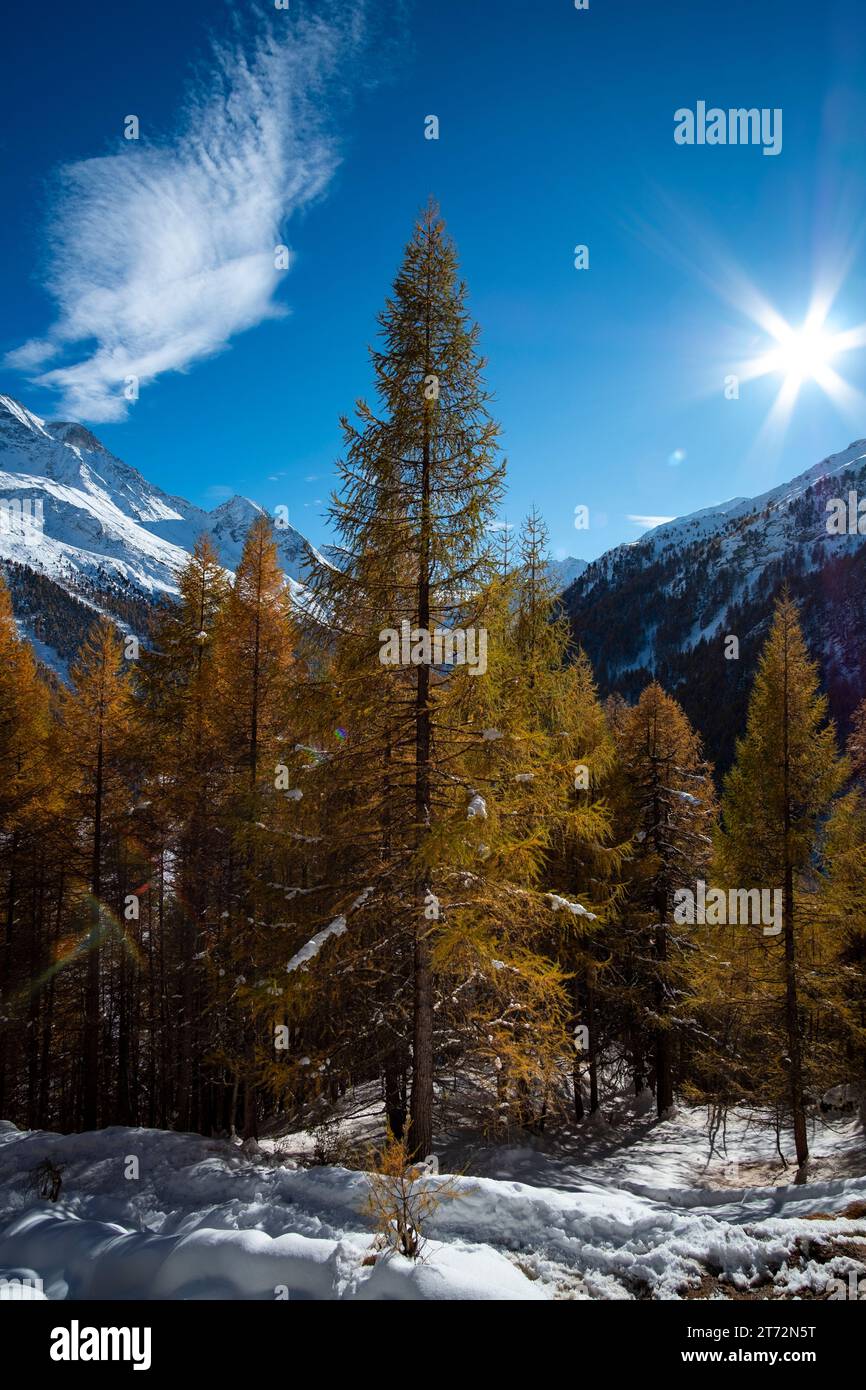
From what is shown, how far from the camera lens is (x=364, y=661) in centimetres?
867

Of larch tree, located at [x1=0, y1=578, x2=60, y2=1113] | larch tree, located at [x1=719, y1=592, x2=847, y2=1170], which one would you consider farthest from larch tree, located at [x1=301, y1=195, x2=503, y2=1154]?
larch tree, located at [x1=0, y1=578, x2=60, y2=1113]

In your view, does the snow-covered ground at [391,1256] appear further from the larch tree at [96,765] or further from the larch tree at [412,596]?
the larch tree at [96,765]

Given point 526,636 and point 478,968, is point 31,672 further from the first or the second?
point 478,968

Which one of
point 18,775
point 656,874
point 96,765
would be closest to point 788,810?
point 656,874

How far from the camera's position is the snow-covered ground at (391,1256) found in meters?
5.06

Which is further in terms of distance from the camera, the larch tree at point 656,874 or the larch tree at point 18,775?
the larch tree at point 656,874

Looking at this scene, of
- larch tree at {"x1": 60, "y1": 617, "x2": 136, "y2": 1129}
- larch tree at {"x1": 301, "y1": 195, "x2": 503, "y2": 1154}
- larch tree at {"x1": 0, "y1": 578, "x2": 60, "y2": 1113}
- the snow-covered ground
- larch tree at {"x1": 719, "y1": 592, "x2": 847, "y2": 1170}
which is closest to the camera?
the snow-covered ground

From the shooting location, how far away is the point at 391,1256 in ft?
16.4

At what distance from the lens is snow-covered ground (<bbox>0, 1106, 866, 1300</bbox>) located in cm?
506

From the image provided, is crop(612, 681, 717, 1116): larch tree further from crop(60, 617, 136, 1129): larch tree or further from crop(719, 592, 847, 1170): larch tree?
crop(60, 617, 136, 1129): larch tree

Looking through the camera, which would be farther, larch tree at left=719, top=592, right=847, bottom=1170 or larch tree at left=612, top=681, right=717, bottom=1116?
larch tree at left=612, top=681, right=717, bottom=1116

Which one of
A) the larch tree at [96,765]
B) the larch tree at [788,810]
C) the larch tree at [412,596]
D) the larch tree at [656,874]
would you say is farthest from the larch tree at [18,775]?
the larch tree at [788,810]

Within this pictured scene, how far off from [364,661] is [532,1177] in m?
11.8

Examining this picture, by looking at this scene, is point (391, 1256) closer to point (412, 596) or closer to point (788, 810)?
point (412, 596)
